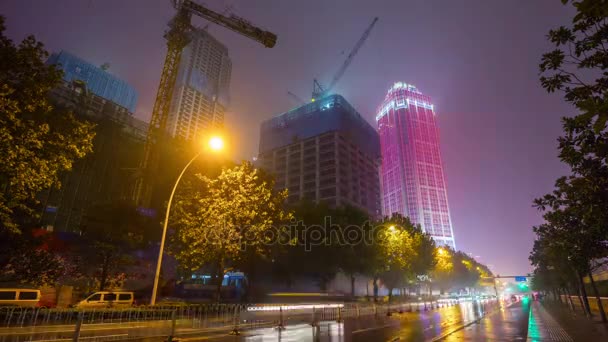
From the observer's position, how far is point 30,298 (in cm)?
2073

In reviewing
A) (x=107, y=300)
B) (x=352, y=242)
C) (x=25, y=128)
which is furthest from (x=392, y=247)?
(x=25, y=128)

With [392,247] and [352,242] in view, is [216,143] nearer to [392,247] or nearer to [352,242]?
[352,242]

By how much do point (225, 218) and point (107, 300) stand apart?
10705mm

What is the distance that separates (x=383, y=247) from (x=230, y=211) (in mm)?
29719

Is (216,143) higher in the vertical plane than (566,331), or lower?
higher

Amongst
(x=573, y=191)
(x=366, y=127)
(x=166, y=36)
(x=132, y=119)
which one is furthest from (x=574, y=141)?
(x=366, y=127)

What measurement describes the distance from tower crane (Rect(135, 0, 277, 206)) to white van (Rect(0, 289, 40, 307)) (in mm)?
44248

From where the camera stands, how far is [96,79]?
486 feet

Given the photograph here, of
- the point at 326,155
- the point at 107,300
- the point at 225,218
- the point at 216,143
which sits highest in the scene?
the point at 326,155

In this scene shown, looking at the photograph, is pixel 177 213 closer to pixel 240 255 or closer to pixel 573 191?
pixel 240 255

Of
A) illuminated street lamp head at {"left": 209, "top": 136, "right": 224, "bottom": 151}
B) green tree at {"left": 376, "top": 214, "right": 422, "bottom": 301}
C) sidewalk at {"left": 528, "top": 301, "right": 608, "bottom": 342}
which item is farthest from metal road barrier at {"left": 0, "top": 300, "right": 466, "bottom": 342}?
green tree at {"left": 376, "top": 214, "right": 422, "bottom": 301}

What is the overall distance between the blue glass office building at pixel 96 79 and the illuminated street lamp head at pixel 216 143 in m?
148

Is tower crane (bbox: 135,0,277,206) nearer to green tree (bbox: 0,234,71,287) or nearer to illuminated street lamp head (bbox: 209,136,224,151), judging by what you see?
green tree (bbox: 0,234,71,287)

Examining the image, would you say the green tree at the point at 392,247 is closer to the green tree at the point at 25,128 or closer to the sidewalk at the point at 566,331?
the sidewalk at the point at 566,331
